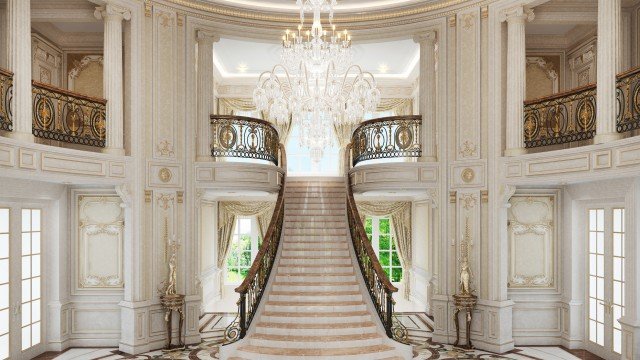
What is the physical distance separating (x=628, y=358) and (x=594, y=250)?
195cm

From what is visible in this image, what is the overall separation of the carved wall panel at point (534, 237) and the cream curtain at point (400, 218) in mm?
4889

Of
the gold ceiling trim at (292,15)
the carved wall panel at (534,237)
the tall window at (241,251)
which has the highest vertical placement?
the gold ceiling trim at (292,15)

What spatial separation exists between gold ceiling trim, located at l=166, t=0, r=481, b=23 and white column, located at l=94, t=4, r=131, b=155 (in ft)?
3.50

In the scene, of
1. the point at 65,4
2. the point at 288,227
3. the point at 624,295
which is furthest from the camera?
the point at 288,227

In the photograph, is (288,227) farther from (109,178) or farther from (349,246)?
(109,178)

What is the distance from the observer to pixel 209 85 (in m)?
9.41

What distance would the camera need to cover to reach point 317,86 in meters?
7.61

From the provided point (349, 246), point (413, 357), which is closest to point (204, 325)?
point (349, 246)

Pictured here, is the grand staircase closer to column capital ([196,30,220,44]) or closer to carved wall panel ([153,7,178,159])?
carved wall panel ([153,7,178,159])

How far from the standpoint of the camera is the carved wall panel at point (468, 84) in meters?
8.77

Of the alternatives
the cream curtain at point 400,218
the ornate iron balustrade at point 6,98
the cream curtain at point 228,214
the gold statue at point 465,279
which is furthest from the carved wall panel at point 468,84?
the ornate iron balustrade at point 6,98

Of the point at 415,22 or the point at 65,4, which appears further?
the point at 415,22

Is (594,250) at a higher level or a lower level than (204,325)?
higher

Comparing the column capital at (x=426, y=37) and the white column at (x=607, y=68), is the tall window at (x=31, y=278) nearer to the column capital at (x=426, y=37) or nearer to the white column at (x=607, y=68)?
the column capital at (x=426, y=37)
